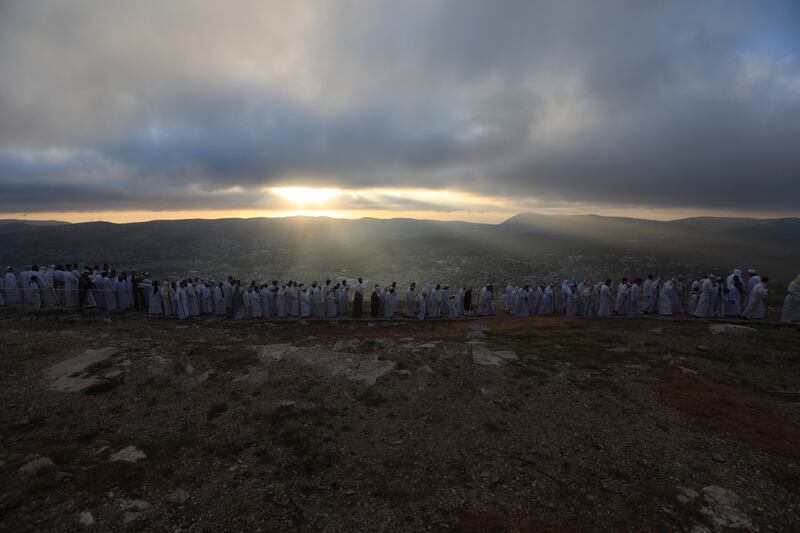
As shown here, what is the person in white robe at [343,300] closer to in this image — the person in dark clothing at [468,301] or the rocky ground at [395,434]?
the person in dark clothing at [468,301]

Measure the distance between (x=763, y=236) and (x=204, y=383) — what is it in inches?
6919

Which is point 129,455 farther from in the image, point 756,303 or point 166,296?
point 756,303

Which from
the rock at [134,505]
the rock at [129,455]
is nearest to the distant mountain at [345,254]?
the rock at [129,455]

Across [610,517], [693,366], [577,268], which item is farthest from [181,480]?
[577,268]

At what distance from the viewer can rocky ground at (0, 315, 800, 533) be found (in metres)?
6.44

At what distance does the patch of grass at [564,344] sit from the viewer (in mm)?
14087

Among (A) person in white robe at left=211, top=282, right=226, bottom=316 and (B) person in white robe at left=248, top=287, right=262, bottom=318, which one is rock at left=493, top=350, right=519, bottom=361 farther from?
(A) person in white robe at left=211, top=282, right=226, bottom=316

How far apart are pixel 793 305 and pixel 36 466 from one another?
26.8 m

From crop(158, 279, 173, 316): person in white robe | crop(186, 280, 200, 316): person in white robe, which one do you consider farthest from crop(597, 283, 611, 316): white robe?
crop(158, 279, 173, 316): person in white robe

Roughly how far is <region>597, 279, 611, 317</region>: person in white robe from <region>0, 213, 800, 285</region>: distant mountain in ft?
105

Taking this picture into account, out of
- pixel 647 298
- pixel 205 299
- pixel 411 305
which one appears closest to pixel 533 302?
pixel 647 298

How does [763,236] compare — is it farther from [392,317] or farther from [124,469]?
[124,469]

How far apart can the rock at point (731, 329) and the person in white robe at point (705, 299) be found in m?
2.08

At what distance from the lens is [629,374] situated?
41.4 ft
